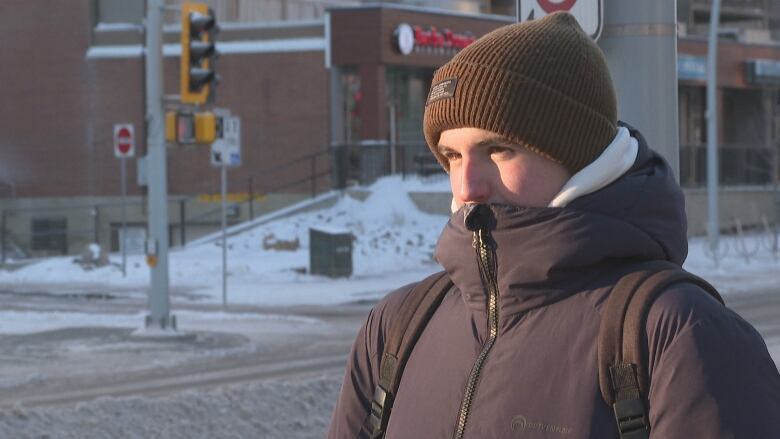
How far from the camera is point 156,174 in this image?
667 inches

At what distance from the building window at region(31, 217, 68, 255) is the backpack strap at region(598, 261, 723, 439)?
38.7 metres

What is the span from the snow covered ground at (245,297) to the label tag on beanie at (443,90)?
576 centimetres

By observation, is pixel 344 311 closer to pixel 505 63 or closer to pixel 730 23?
pixel 505 63

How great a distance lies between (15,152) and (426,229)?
14.9 m

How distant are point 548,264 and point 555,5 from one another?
2.84m

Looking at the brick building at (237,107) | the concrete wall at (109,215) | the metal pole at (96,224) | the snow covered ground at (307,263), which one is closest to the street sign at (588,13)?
the snow covered ground at (307,263)

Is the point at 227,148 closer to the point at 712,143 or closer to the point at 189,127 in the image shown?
the point at 189,127

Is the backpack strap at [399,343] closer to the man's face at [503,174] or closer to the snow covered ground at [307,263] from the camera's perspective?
the man's face at [503,174]

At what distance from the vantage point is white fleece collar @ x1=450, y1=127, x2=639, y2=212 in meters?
2.46

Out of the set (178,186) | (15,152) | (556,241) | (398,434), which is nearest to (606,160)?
(556,241)

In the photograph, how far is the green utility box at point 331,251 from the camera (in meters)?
27.0

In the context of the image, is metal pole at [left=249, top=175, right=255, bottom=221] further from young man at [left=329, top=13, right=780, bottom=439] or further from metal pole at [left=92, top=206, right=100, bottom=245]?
young man at [left=329, top=13, right=780, bottom=439]

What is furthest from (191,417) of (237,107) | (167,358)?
(237,107)

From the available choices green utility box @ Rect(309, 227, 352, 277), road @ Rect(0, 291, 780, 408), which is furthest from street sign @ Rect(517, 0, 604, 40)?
green utility box @ Rect(309, 227, 352, 277)
